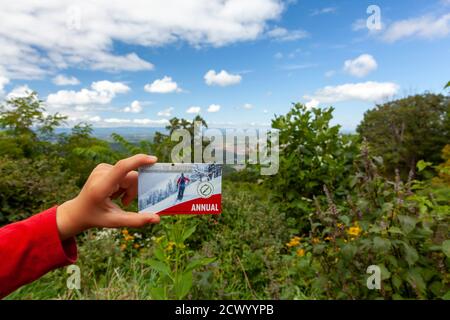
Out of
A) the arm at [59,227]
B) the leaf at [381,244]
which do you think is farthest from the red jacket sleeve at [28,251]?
the leaf at [381,244]

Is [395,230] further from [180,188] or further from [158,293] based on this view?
[180,188]

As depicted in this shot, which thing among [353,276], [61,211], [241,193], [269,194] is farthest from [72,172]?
[61,211]

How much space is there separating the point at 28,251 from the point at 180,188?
1.16ft

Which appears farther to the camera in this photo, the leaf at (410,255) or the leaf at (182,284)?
the leaf at (410,255)

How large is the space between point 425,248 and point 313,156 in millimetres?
2402

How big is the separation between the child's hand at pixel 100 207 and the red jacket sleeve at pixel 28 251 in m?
0.03

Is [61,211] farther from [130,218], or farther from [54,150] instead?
[54,150]

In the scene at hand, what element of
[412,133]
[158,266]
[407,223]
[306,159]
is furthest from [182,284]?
[412,133]

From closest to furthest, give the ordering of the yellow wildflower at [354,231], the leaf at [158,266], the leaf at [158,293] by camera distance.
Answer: the leaf at [158,266], the leaf at [158,293], the yellow wildflower at [354,231]

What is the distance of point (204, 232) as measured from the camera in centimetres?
393

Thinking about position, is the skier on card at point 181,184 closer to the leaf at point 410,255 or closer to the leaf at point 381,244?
the leaf at point 381,244

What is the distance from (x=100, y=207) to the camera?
86 centimetres

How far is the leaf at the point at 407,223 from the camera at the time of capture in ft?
6.03
